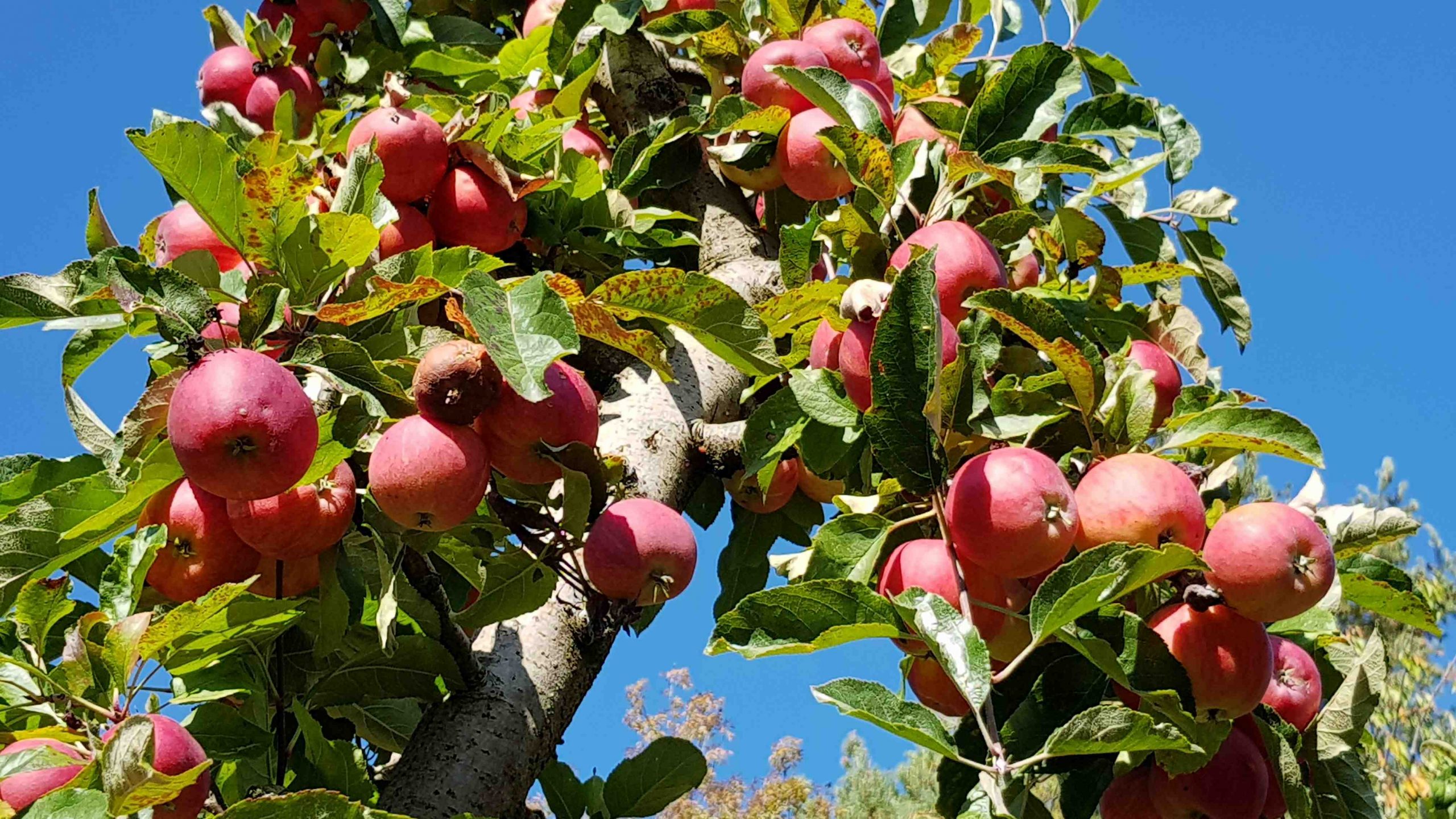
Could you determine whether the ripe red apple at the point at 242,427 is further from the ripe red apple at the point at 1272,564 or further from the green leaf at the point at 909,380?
the ripe red apple at the point at 1272,564

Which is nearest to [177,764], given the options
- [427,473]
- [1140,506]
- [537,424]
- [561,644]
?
[427,473]

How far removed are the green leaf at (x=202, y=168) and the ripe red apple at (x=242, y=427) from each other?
0.30 meters

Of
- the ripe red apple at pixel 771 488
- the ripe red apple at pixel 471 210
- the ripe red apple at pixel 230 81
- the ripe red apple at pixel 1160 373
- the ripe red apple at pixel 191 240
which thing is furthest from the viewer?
the ripe red apple at pixel 230 81

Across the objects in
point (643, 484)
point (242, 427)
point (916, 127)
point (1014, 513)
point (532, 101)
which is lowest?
point (1014, 513)

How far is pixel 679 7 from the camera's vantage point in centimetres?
230

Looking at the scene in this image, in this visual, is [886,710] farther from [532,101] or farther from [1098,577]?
[532,101]

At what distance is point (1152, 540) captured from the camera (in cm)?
127

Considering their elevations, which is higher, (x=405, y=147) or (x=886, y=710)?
(x=405, y=147)

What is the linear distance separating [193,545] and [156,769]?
28 centimetres

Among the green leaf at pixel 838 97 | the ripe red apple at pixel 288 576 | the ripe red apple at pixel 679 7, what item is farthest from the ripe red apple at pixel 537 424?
the ripe red apple at pixel 679 7

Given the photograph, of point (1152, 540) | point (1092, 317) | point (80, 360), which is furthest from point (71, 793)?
point (1092, 317)

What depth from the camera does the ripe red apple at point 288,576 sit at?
4.61 feet

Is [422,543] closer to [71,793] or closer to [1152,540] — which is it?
[71,793]

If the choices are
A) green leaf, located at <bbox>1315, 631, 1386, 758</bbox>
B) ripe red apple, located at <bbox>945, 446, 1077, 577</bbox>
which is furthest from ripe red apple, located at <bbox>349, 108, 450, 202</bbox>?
green leaf, located at <bbox>1315, 631, 1386, 758</bbox>
